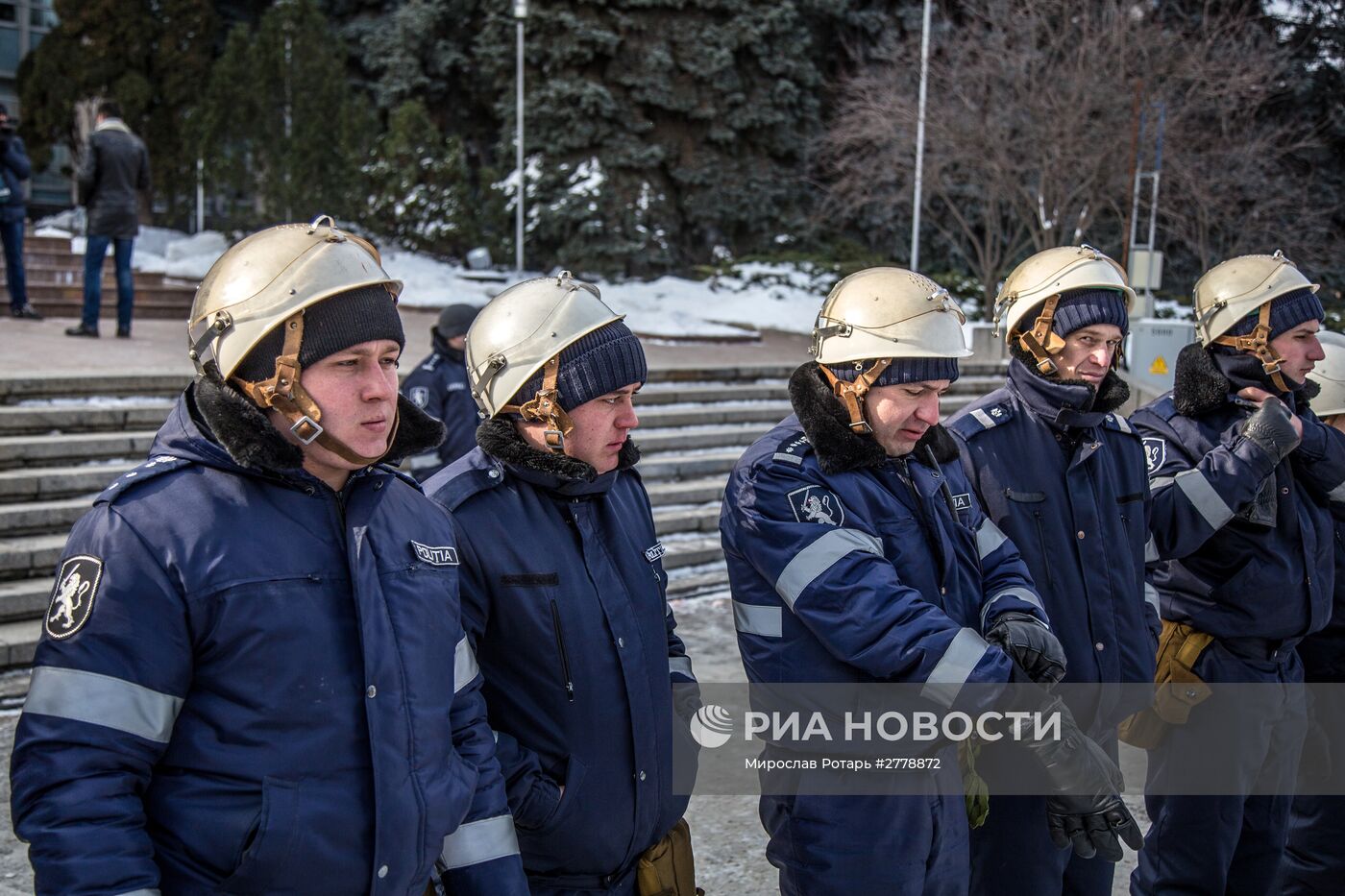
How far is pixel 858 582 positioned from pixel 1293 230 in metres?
21.4

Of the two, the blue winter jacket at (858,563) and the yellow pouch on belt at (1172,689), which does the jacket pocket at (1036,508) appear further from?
the yellow pouch on belt at (1172,689)

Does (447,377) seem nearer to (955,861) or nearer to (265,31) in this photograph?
(955,861)

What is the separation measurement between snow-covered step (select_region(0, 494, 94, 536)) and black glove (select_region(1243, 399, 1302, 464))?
565cm

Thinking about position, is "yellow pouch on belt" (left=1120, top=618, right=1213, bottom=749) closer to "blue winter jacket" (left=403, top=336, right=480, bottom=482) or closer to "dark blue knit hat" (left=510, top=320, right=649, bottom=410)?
"dark blue knit hat" (left=510, top=320, right=649, bottom=410)

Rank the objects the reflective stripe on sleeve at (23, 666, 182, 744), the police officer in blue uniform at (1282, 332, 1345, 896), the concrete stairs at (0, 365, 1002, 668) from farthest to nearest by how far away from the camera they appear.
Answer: the concrete stairs at (0, 365, 1002, 668), the police officer in blue uniform at (1282, 332, 1345, 896), the reflective stripe on sleeve at (23, 666, 182, 744)

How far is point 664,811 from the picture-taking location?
2732 mm

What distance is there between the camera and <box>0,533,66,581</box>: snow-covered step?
611 cm

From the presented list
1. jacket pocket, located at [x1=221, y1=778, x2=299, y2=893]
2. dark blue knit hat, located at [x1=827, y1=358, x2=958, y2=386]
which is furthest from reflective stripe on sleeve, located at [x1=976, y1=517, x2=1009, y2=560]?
jacket pocket, located at [x1=221, y1=778, x2=299, y2=893]


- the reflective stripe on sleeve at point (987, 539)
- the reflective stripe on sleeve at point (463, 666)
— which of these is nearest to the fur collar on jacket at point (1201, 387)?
the reflective stripe on sleeve at point (987, 539)

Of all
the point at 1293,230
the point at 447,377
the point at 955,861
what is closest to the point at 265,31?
the point at 447,377

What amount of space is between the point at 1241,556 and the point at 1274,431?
16.8 inches

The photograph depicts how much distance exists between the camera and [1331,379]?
4.57m

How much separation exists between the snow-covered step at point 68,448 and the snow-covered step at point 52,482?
0.07 m

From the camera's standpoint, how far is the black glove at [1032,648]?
9.16ft
